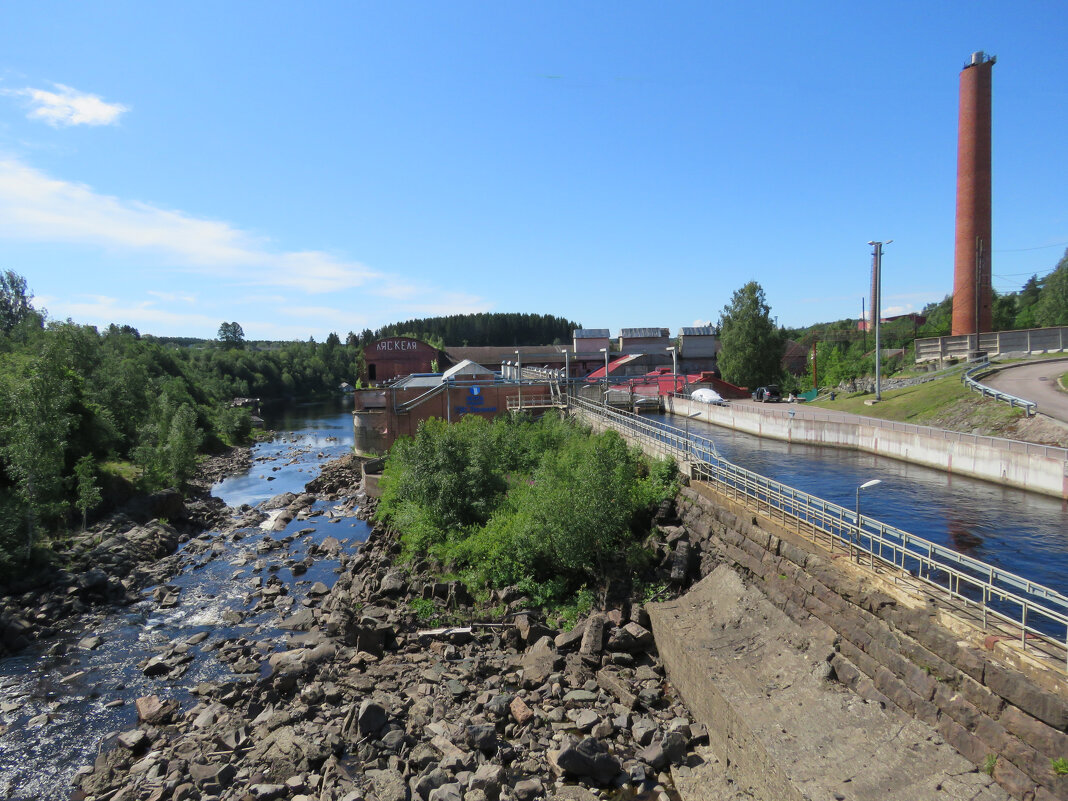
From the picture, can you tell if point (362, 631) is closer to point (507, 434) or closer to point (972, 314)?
point (507, 434)

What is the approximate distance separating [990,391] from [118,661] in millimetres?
42072

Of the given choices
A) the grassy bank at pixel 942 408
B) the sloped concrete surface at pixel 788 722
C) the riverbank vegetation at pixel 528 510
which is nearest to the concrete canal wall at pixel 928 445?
the grassy bank at pixel 942 408

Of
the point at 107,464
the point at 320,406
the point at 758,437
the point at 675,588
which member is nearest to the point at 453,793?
the point at 675,588

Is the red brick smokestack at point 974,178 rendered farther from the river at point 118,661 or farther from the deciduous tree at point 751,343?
the river at point 118,661

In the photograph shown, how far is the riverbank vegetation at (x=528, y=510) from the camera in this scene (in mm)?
19038

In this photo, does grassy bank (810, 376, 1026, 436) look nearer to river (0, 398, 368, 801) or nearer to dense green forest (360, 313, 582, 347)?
river (0, 398, 368, 801)

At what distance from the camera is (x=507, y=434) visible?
33250 mm

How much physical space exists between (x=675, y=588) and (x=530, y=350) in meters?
87.3

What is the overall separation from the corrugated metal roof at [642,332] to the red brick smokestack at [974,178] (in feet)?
158

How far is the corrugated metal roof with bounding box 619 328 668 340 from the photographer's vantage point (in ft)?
311

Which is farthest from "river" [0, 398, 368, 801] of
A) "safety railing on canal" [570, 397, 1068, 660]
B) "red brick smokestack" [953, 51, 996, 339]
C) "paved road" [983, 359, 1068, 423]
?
"red brick smokestack" [953, 51, 996, 339]

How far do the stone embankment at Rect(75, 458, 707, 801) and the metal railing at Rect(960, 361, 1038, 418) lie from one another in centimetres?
2281

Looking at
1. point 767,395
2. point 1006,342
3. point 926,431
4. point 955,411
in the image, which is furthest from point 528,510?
point 1006,342

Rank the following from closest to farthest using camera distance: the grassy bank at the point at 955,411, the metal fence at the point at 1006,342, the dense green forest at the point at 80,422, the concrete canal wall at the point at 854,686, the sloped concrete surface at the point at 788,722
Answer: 1. the concrete canal wall at the point at 854,686
2. the sloped concrete surface at the point at 788,722
3. the dense green forest at the point at 80,422
4. the grassy bank at the point at 955,411
5. the metal fence at the point at 1006,342
